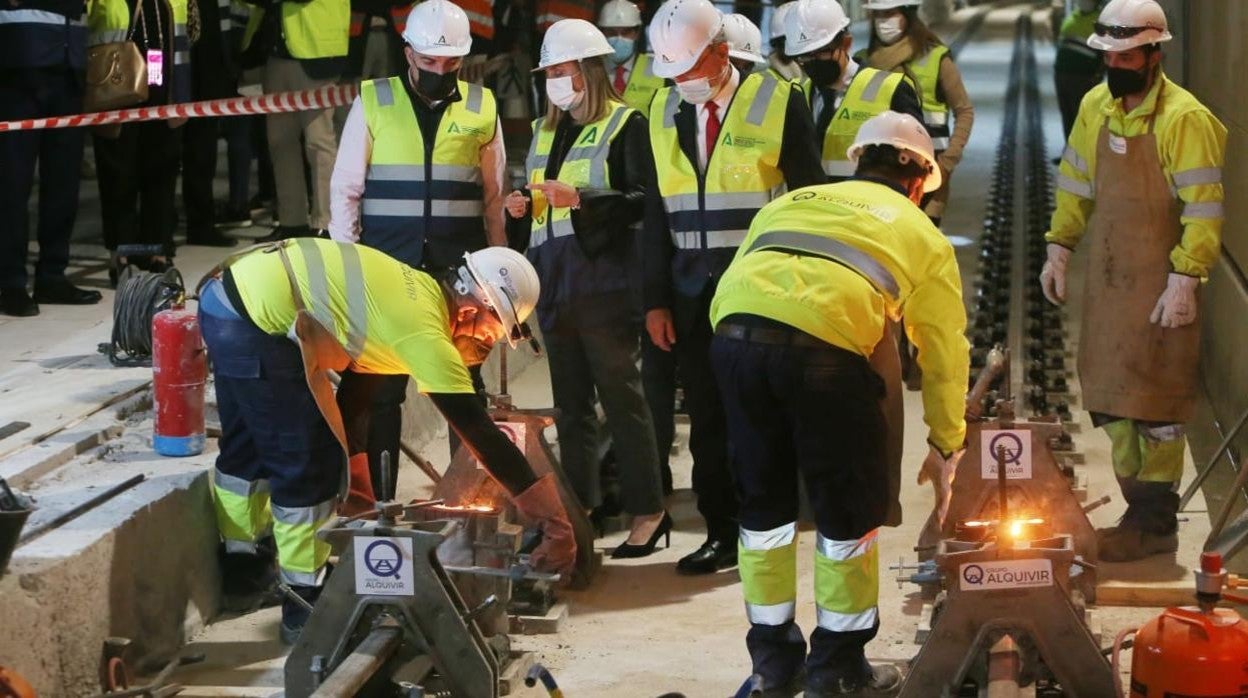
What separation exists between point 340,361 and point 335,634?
1.03 metres

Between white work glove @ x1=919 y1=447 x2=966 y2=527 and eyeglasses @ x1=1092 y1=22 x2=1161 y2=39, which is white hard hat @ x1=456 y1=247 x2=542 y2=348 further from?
Result: eyeglasses @ x1=1092 y1=22 x2=1161 y2=39

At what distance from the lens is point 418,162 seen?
796 cm

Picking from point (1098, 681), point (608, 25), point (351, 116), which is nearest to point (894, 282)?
point (1098, 681)

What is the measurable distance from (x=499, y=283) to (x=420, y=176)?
1.68 metres

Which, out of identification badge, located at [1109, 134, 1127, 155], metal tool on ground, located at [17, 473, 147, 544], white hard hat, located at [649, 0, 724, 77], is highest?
white hard hat, located at [649, 0, 724, 77]

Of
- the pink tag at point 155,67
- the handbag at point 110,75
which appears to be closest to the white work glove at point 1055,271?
the handbag at point 110,75

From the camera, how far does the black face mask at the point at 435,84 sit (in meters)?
7.91

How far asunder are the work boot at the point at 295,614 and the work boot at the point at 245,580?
1.49 feet

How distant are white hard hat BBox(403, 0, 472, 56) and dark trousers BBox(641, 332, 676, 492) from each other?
1369 mm

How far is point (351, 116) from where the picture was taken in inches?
314

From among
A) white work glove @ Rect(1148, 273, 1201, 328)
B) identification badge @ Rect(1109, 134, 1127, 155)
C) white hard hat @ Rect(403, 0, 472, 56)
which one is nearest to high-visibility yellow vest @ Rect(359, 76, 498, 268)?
white hard hat @ Rect(403, 0, 472, 56)

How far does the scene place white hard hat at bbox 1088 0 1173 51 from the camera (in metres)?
7.54

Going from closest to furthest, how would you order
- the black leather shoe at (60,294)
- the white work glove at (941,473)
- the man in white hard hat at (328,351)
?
the white work glove at (941,473) < the man in white hard hat at (328,351) < the black leather shoe at (60,294)

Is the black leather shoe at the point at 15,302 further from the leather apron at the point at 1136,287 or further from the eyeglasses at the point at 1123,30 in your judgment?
the eyeglasses at the point at 1123,30
